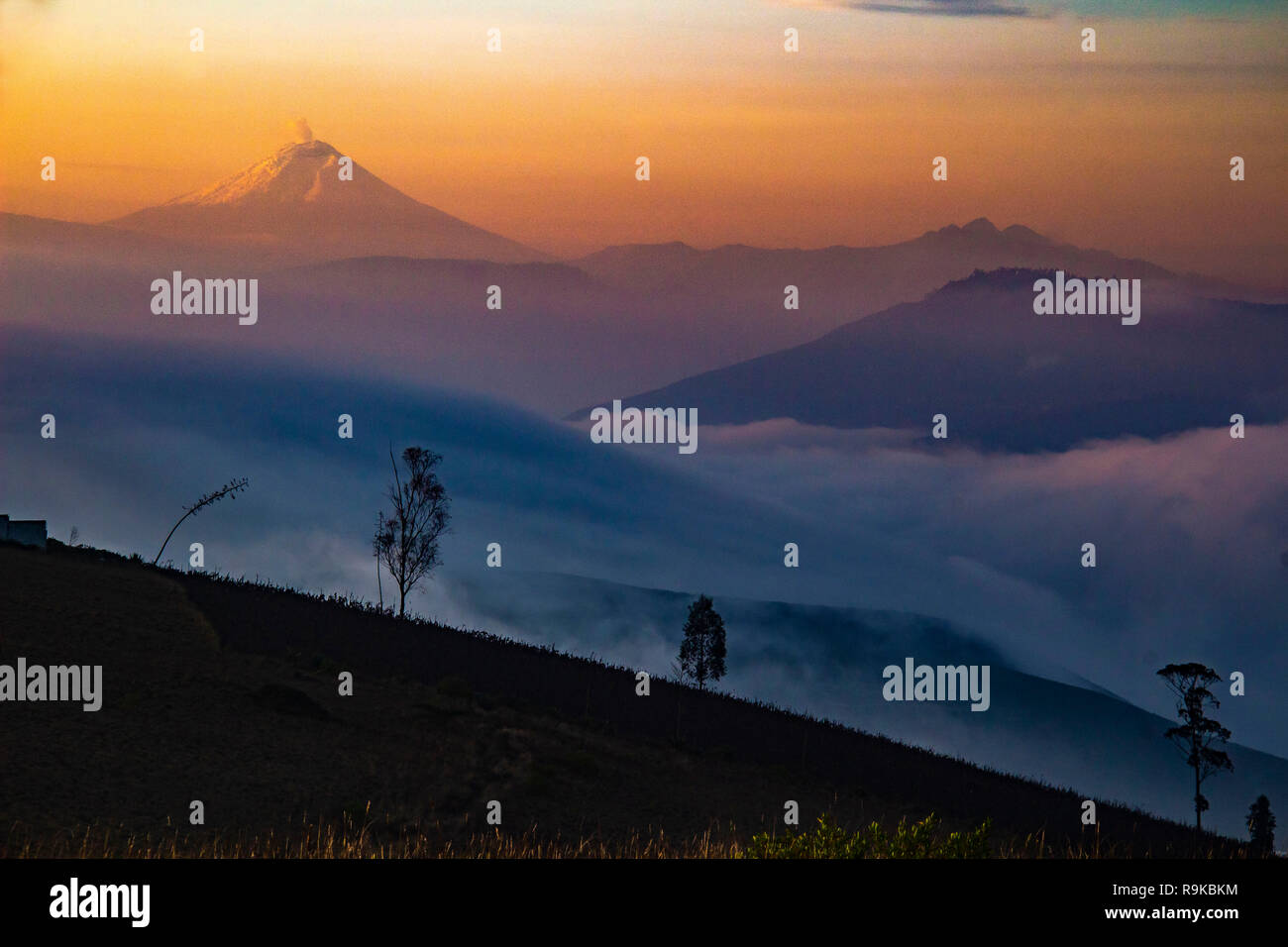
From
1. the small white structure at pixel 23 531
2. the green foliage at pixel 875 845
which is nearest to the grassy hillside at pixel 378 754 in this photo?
the small white structure at pixel 23 531

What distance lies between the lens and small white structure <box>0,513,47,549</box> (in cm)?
6147

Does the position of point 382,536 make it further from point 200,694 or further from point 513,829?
point 513,829

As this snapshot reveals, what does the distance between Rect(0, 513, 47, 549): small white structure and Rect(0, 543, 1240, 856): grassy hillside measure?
4.34 ft

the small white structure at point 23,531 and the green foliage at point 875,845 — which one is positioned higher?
the small white structure at point 23,531

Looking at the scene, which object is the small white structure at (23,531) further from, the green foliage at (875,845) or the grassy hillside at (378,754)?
the green foliage at (875,845)

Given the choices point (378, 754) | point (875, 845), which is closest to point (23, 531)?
point (378, 754)

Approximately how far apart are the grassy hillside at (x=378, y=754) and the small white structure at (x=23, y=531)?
132 cm

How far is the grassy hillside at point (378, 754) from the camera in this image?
36719mm

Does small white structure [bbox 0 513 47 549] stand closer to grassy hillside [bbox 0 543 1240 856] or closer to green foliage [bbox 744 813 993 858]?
grassy hillside [bbox 0 543 1240 856]

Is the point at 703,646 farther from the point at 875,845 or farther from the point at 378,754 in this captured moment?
the point at 875,845

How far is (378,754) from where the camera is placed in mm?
44625

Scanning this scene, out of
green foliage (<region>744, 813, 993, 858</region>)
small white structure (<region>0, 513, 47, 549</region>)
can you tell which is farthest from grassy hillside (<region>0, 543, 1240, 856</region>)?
green foliage (<region>744, 813, 993, 858</region>)
